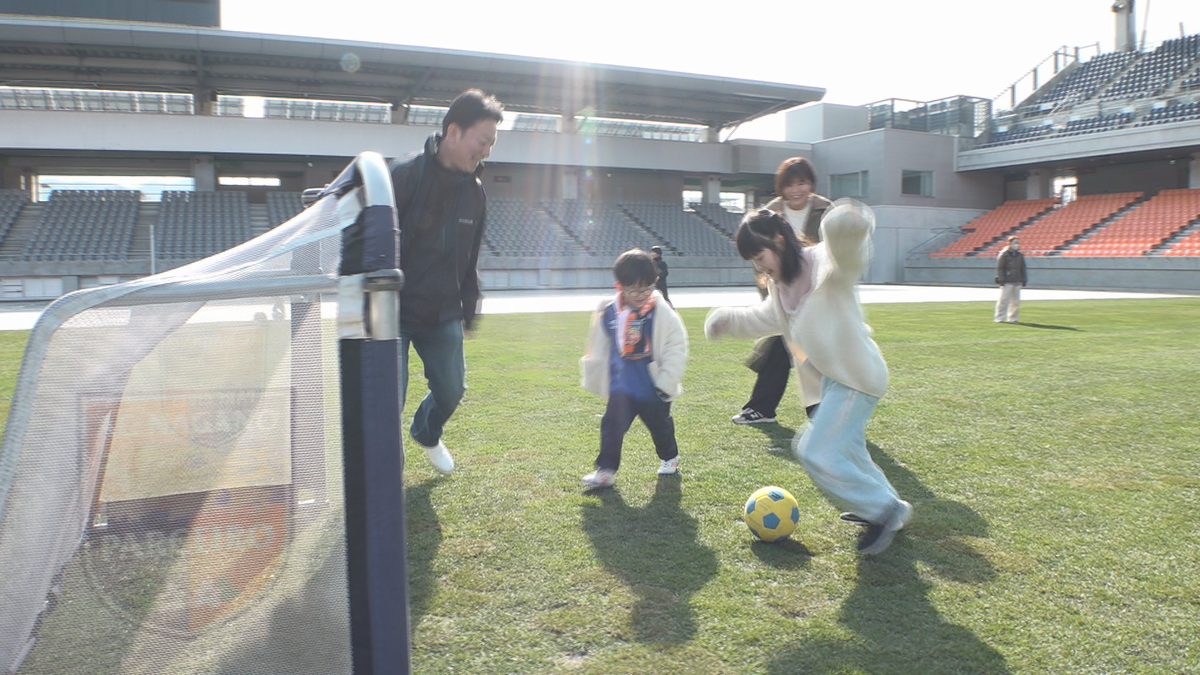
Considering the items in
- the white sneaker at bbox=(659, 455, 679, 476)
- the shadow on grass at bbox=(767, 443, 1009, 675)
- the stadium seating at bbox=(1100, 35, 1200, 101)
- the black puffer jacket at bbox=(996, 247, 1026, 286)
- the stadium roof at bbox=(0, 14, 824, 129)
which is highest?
the stadium seating at bbox=(1100, 35, 1200, 101)

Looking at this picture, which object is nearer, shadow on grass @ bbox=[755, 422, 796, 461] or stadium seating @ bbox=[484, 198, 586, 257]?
shadow on grass @ bbox=[755, 422, 796, 461]

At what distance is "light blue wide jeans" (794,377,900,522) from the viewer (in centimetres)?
309

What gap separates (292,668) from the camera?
6.69ft

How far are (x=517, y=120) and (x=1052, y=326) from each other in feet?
81.4

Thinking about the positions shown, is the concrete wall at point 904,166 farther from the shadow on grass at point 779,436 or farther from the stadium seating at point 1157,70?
the shadow on grass at point 779,436

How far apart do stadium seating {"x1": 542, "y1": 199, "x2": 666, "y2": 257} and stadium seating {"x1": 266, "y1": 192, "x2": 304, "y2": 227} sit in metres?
10.5

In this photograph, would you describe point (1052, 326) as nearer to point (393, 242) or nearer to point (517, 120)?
point (393, 242)

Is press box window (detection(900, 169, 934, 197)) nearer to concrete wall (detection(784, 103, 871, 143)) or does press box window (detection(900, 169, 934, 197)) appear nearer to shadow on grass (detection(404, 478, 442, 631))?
concrete wall (detection(784, 103, 871, 143))

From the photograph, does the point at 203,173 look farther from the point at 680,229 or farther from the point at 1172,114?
the point at 1172,114

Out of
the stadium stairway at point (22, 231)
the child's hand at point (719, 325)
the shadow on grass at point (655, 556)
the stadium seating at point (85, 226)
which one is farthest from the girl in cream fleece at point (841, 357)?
the stadium stairway at point (22, 231)

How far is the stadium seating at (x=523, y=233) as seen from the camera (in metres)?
30.9

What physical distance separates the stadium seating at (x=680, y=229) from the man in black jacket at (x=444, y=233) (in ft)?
100

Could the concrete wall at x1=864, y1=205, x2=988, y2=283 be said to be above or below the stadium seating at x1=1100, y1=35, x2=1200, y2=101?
below

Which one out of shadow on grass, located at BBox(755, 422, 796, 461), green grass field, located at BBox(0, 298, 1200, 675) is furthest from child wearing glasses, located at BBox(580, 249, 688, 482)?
shadow on grass, located at BBox(755, 422, 796, 461)
